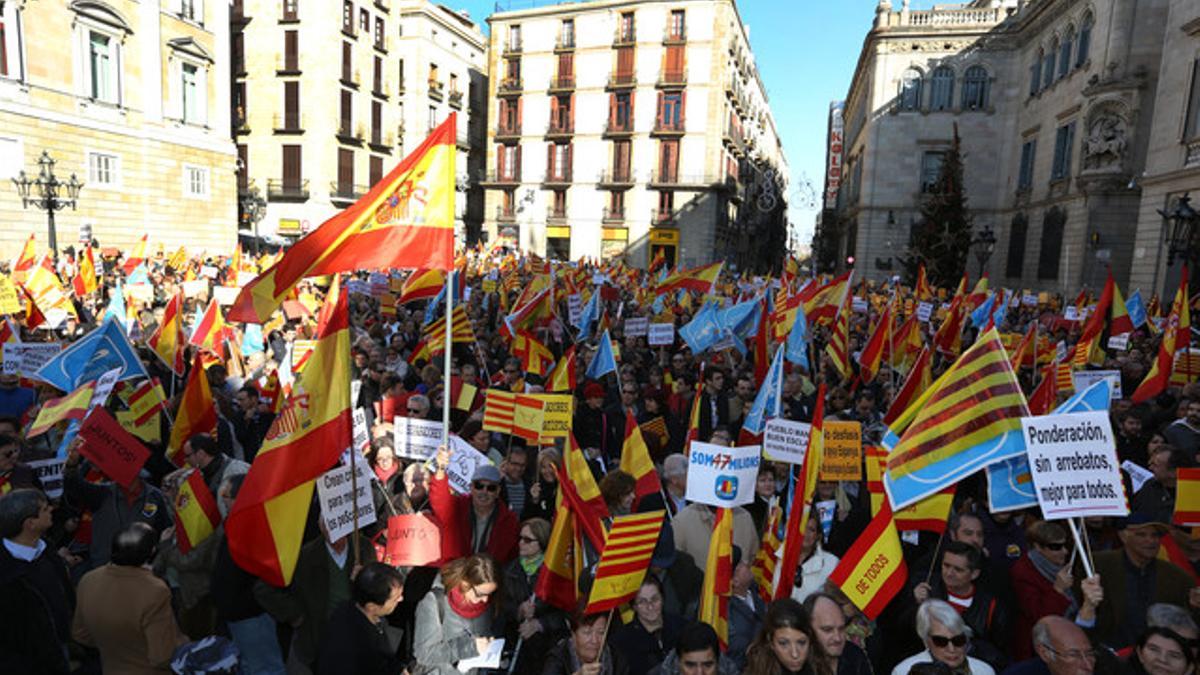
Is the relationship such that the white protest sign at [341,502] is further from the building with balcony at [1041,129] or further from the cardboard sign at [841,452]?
the building with balcony at [1041,129]

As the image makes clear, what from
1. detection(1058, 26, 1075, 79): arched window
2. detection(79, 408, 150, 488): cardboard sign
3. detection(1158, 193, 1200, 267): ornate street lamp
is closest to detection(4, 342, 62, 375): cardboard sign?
detection(79, 408, 150, 488): cardboard sign

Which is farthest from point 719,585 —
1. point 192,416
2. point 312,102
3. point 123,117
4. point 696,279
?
point 312,102

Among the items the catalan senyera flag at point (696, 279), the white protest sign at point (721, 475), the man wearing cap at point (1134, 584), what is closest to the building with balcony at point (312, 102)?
the catalan senyera flag at point (696, 279)

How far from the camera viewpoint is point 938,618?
10.9 feet

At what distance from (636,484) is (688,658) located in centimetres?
201

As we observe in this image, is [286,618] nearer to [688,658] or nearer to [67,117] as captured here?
[688,658]

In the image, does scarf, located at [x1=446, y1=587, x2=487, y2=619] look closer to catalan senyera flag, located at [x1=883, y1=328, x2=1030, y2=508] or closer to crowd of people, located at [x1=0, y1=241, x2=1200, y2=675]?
crowd of people, located at [x1=0, y1=241, x2=1200, y2=675]

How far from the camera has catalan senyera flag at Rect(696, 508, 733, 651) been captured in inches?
153

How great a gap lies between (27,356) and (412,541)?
512 centimetres

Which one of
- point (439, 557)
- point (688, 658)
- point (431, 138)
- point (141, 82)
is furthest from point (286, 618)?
point (141, 82)

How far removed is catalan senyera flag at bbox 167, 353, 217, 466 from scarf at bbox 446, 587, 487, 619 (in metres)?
3.51

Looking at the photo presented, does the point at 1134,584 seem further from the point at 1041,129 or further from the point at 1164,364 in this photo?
the point at 1041,129

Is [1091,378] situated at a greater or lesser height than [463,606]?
greater

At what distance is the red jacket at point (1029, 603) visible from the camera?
13.3ft
